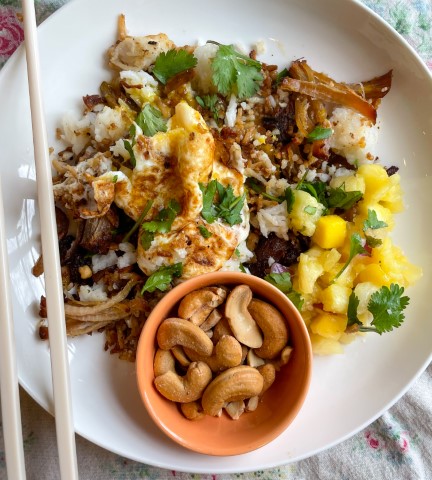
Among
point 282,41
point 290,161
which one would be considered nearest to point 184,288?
point 290,161

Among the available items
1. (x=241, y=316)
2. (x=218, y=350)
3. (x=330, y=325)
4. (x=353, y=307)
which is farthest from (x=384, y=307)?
(x=218, y=350)

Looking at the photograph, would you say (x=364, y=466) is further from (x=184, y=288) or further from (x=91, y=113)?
(x=91, y=113)

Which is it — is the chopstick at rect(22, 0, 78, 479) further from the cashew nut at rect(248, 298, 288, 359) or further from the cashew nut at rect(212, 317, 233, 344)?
the cashew nut at rect(248, 298, 288, 359)

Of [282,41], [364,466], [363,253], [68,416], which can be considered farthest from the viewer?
[364,466]

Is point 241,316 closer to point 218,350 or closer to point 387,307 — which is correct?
point 218,350

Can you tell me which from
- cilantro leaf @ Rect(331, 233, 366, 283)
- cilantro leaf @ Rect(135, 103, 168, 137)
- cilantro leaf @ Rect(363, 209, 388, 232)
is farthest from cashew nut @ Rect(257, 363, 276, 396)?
cilantro leaf @ Rect(135, 103, 168, 137)
